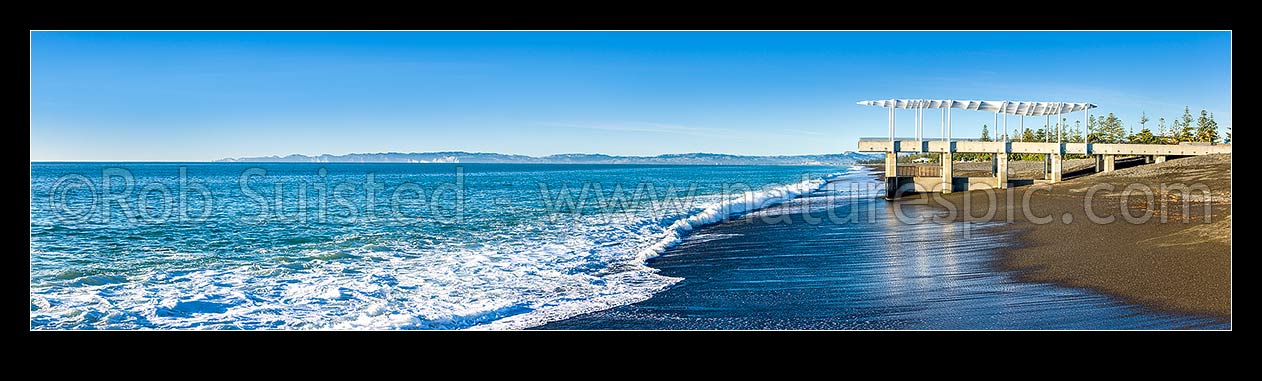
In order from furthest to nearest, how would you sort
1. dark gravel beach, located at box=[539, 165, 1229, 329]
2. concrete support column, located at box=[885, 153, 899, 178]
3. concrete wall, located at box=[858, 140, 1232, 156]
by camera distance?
1. concrete support column, located at box=[885, 153, 899, 178]
2. concrete wall, located at box=[858, 140, 1232, 156]
3. dark gravel beach, located at box=[539, 165, 1229, 329]

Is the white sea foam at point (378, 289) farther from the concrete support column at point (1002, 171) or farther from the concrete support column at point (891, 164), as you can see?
the concrete support column at point (1002, 171)

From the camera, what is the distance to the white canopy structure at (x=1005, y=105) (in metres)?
26.7

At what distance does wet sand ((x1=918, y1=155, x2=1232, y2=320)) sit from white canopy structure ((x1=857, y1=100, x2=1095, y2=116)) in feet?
20.2

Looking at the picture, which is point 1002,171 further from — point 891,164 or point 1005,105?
point 891,164

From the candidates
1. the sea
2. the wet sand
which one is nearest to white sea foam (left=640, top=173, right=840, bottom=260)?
the sea

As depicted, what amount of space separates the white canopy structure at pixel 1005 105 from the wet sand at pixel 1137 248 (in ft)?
20.2

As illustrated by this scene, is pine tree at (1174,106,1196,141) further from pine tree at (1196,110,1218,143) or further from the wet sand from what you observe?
the wet sand

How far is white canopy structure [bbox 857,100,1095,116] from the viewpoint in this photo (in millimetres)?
26703

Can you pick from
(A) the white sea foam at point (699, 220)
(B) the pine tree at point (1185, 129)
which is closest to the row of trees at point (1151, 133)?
(B) the pine tree at point (1185, 129)

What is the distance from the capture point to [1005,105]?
29562 millimetres

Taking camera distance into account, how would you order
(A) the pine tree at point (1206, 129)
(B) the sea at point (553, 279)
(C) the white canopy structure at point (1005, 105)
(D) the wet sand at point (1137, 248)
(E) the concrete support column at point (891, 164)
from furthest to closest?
1. (A) the pine tree at point (1206, 129)
2. (E) the concrete support column at point (891, 164)
3. (C) the white canopy structure at point (1005, 105)
4. (D) the wet sand at point (1137, 248)
5. (B) the sea at point (553, 279)
